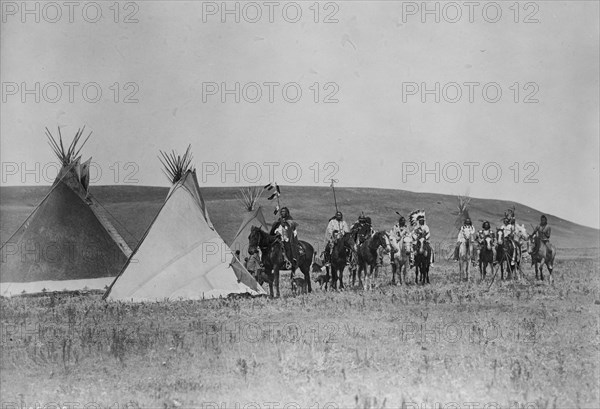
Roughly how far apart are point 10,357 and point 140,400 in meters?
3.03

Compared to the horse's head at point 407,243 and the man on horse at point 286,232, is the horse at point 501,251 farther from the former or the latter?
the man on horse at point 286,232

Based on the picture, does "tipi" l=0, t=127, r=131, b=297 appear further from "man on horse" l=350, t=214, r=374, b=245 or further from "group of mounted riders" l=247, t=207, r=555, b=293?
"man on horse" l=350, t=214, r=374, b=245

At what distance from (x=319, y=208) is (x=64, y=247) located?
4706 centimetres

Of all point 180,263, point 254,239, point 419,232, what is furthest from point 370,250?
point 180,263

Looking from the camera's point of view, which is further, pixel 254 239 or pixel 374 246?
pixel 374 246

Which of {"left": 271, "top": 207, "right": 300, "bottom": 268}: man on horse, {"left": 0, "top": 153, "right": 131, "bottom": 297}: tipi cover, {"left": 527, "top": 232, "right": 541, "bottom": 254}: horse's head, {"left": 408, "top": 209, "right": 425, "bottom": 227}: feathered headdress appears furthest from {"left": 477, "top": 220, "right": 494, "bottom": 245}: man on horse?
{"left": 0, "top": 153, "right": 131, "bottom": 297}: tipi cover

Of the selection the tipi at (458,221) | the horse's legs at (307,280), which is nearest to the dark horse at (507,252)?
the horse's legs at (307,280)

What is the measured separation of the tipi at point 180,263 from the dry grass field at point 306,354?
670mm

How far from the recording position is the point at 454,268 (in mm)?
29188

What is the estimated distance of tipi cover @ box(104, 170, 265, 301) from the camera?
16516mm

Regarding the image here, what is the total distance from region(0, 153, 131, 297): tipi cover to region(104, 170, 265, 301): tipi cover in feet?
10.0

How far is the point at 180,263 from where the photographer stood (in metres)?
16.6

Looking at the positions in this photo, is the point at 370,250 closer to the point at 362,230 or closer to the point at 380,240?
the point at 380,240

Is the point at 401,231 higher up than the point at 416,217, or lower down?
lower down
